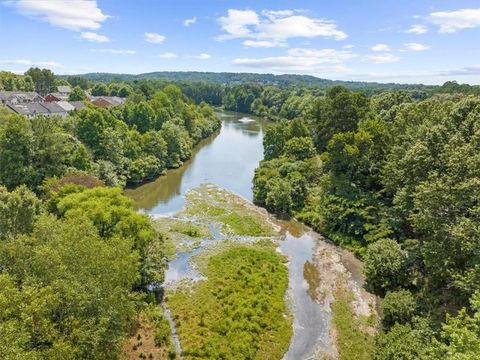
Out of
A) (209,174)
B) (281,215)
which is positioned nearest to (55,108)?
(209,174)

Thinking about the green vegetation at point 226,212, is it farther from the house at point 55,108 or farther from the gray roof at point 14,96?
the gray roof at point 14,96

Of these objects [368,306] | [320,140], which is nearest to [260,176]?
[320,140]

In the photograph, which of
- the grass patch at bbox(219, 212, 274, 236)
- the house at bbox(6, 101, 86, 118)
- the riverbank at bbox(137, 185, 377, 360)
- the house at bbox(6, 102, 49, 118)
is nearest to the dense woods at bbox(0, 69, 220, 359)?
the riverbank at bbox(137, 185, 377, 360)

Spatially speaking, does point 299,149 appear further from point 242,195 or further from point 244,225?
point 244,225

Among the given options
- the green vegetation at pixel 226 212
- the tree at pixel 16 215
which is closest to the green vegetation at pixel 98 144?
the green vegetation at pixel 226 212

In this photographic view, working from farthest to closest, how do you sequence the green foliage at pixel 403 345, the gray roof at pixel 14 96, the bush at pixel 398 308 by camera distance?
the gray roof at pixel 14 96 < the bush at pixel 398 308 < the green foliage at pixel 403 345

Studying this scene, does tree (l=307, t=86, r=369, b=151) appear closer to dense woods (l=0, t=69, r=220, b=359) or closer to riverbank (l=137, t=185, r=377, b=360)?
riverbank (l=137, t=185, r=377, b=360)
